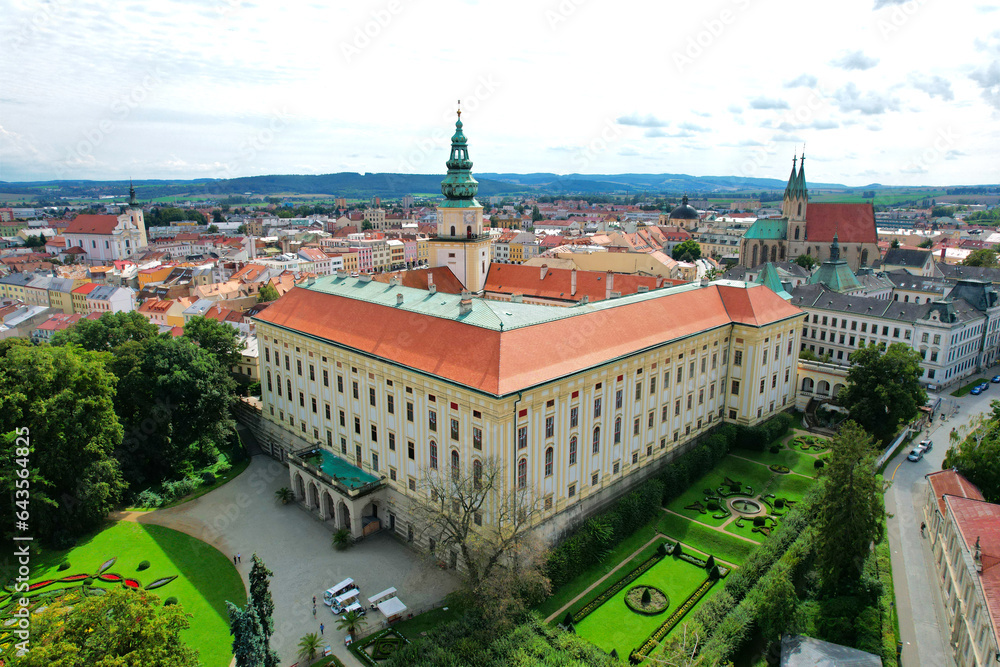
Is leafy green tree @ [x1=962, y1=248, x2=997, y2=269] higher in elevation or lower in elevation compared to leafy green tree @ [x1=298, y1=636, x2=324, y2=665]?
higher

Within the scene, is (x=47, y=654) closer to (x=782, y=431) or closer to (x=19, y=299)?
(x=782, y=431)

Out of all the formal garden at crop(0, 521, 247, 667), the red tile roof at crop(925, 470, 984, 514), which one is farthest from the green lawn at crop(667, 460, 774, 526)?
the formal garden at crop(0, 521, 247, 667)

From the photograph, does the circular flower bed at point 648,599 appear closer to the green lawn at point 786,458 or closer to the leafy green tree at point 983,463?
the green lawn at point 786,458

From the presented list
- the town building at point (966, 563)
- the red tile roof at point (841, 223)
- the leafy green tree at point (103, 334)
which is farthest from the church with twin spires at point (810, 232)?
the leafy green tree at point (103, 334)

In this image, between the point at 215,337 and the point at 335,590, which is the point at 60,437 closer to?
the point at 215,337

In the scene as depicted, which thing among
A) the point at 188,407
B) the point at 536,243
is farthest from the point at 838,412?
the point at 536,243

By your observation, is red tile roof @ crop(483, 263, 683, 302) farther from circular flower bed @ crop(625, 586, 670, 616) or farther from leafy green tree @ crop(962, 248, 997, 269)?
leafy green tree @ crop(962, 248, 997, 269)
